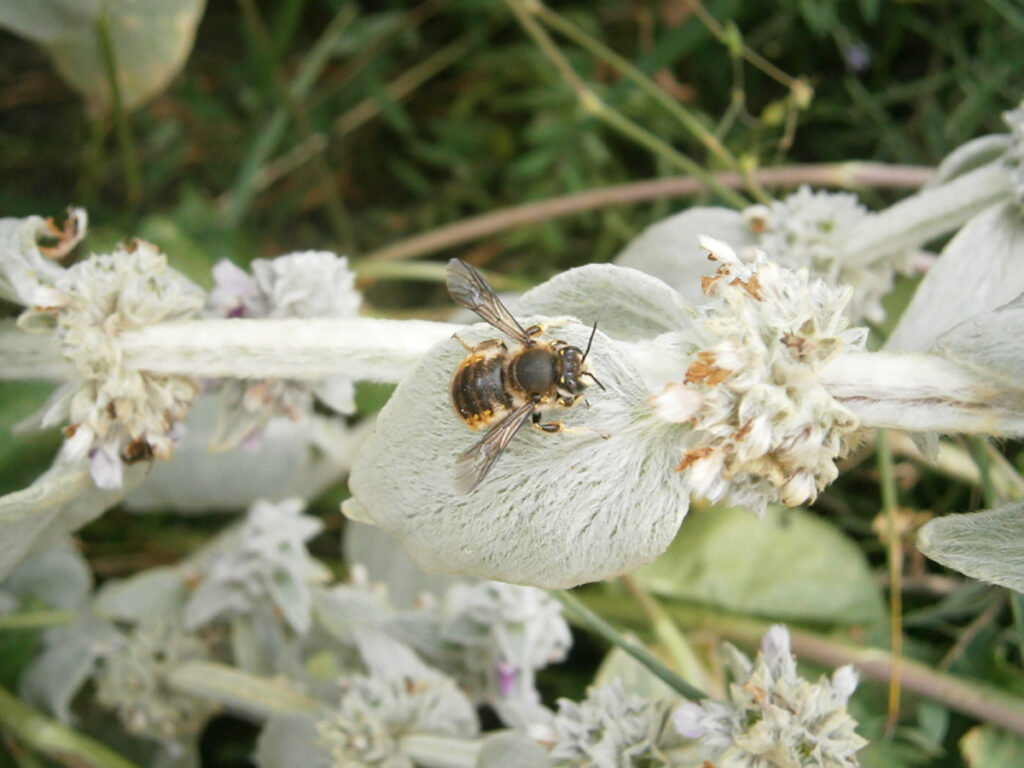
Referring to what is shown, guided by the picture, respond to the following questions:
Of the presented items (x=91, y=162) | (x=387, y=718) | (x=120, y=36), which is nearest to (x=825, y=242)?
(x=387, y=718)

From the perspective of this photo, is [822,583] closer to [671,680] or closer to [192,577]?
[671,680]

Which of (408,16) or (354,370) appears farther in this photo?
(408,16)

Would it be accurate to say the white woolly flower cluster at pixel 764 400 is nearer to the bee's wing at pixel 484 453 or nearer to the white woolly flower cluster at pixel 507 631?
the bee's wing at pixel 484 453

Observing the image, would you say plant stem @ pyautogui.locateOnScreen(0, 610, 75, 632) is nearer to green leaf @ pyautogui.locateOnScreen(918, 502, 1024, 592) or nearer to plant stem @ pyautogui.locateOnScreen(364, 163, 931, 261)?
plant stem @ pyautogui.locateOnScreen(364, 163, 931, 261)

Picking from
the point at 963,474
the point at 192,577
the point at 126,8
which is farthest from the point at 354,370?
the point at 963,474

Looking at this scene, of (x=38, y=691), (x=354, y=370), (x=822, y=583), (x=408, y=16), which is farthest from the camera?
(x=408, y=16)

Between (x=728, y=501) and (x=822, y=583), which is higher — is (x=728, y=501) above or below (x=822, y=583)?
above

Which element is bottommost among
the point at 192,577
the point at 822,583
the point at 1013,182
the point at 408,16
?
the point at 822,583
